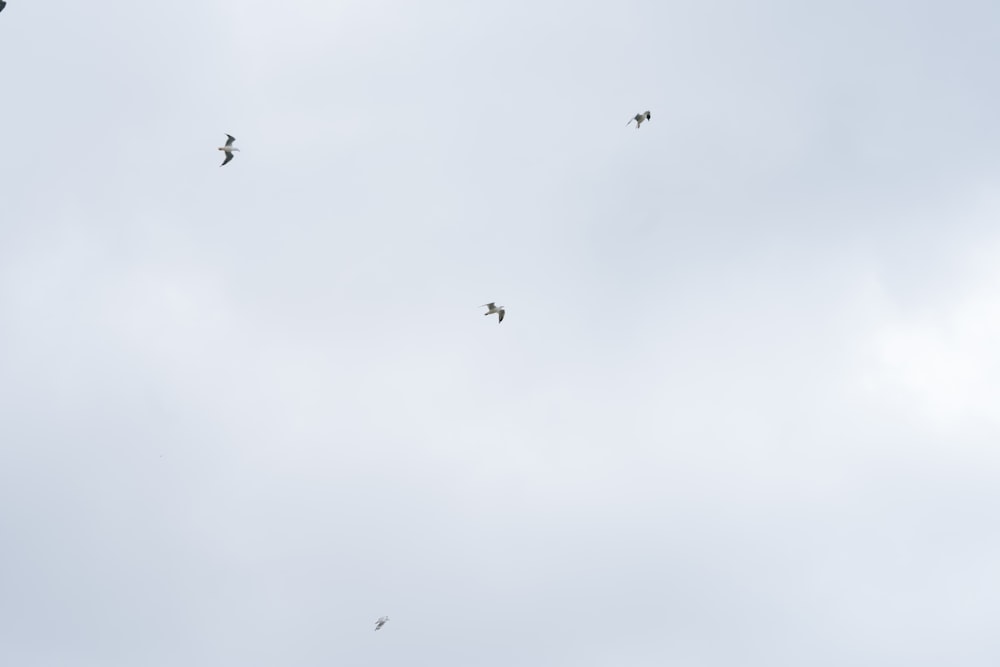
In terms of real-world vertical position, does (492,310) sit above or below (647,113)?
below

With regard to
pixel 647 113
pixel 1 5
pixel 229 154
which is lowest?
pixel 1 5

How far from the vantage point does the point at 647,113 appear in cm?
19950

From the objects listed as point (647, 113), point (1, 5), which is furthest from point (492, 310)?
point (1, 5)

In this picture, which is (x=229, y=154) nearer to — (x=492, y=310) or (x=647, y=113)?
(x=492, y=310)

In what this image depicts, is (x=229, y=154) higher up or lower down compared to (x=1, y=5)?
higher up

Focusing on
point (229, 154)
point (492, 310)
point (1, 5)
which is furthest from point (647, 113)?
point (1, 5)

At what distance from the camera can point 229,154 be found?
19900 centimetres

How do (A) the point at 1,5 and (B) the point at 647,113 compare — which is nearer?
(A) the point at 1,5

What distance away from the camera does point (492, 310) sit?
19462cm

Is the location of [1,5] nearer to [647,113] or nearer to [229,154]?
[229,154]

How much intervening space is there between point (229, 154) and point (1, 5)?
43.7 meters

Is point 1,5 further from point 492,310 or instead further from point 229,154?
point 492,310

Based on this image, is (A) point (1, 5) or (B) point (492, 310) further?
(B) point (492, 310)

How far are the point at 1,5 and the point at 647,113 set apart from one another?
2906 inches
